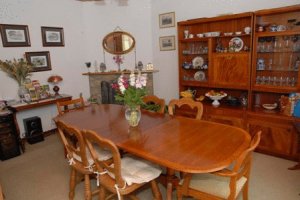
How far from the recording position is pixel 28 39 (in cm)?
396

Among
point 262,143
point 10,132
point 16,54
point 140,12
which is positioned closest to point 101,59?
point 140,12

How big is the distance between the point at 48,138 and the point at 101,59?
2034 millimetres

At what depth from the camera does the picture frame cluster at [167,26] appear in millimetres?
4332

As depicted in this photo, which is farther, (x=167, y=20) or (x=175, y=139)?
(x=167, y=20)

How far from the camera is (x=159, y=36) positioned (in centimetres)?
458

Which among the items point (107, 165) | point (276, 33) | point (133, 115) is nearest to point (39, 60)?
point (133, 115)

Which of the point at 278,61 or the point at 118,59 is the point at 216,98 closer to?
the point at 278,61

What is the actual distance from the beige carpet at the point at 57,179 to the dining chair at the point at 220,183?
74 centimetres

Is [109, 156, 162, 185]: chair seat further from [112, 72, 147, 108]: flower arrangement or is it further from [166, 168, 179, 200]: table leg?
[112, 72, 147, 108]: flower arrangement

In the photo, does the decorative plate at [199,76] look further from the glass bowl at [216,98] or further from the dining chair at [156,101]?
the dining chair at [156,101]

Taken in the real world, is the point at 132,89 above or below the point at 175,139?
above

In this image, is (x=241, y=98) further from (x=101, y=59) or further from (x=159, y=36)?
(x=101, y=59)

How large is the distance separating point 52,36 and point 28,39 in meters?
0.47

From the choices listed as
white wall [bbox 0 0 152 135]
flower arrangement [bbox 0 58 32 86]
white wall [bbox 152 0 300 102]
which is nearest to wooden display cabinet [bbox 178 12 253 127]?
white wall [bbox 152 0 300 102]
